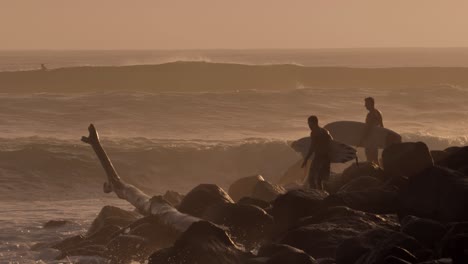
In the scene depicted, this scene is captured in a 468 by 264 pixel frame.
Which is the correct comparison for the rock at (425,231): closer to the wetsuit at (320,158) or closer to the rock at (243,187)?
the wetsuit at (320,158)

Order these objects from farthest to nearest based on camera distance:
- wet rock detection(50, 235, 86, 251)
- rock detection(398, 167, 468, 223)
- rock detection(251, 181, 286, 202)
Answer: rock detection(251, 181, 286, 202)
wet rock detection(50, 235, 86, 251)
rock detection(398, 167, 468, 223)

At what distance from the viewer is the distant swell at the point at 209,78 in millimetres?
52438

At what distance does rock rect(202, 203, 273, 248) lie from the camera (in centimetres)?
1080

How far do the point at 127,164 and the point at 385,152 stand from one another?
14467 mm

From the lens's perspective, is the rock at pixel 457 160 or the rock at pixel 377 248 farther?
the rock at pixel 457 160

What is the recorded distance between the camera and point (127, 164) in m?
26.0

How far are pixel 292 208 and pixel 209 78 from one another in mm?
44846

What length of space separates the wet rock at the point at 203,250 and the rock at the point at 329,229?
0.65m

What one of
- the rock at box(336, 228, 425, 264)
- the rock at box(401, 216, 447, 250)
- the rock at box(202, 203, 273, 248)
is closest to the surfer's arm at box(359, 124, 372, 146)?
the rock at box(202, 203, 273, 248)

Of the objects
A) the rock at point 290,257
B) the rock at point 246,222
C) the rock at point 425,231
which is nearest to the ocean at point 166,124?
the rock at point 246,222

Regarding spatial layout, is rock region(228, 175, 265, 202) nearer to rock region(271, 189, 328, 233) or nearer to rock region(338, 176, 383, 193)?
rock region(338, 176, 383, 193)

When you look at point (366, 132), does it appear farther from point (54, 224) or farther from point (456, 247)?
point (456, 247)

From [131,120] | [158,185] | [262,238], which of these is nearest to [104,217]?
[262,238]

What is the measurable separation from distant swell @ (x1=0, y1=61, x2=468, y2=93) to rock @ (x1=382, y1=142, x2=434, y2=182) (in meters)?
40.9
